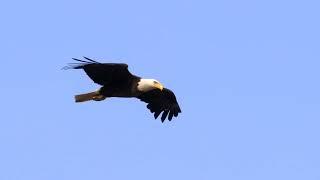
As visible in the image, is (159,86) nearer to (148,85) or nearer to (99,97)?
(148,85)

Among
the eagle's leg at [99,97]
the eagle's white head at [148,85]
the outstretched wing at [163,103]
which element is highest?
the eagle's white head at [148,85]

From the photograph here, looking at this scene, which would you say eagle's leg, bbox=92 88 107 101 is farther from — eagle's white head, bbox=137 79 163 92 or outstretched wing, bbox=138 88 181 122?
outstretched wing, bbox=138 88 181 122

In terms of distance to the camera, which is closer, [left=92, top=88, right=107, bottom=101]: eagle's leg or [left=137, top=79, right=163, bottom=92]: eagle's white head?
[left=137, top=79, right=163, bottom=92]: eagle's white head

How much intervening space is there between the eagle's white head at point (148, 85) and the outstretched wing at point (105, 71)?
37cm

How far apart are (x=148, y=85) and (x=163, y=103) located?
1.82 meters

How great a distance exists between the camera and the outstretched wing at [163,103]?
36188 mm

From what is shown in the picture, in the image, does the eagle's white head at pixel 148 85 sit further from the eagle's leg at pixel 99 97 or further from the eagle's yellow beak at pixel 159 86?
the eagle's leg at pixel 99 97

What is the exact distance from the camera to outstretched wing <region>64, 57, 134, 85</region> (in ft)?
110

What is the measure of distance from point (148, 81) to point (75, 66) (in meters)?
2.20

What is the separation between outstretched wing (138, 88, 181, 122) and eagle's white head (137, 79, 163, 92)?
4.12 feet

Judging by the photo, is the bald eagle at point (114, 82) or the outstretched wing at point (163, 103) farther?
the outstretched wing at point (163, 103)

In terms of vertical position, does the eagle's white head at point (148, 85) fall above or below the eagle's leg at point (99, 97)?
above

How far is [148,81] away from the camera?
34.7 metres

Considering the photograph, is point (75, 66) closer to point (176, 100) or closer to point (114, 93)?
point (114, 93)
